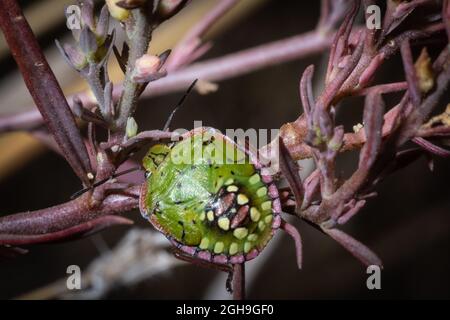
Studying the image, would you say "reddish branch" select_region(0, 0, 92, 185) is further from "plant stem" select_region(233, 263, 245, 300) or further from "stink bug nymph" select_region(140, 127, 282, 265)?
"plant stem" select_region(233, 263, 245, 300)

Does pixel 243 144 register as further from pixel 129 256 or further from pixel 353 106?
pixel 353 106

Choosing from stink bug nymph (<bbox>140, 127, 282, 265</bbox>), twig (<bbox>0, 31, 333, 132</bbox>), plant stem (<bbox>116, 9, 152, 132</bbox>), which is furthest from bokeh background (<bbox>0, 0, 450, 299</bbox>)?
plant stem (<bbox>116, 9, 152, 132</bbox>)

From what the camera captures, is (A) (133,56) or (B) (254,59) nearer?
(A) (133,56)

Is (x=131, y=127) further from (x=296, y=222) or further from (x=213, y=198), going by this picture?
(x=296, y=222)

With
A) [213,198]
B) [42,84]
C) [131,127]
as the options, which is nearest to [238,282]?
[213,198]

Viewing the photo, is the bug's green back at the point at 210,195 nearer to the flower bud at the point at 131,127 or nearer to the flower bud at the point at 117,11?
the flower bud at the point at 131,127

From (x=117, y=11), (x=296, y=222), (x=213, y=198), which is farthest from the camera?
(x=296, y=222)

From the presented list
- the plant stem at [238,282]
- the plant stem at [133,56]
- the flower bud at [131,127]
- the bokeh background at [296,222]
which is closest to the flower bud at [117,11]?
the plant stem at [133,56]
